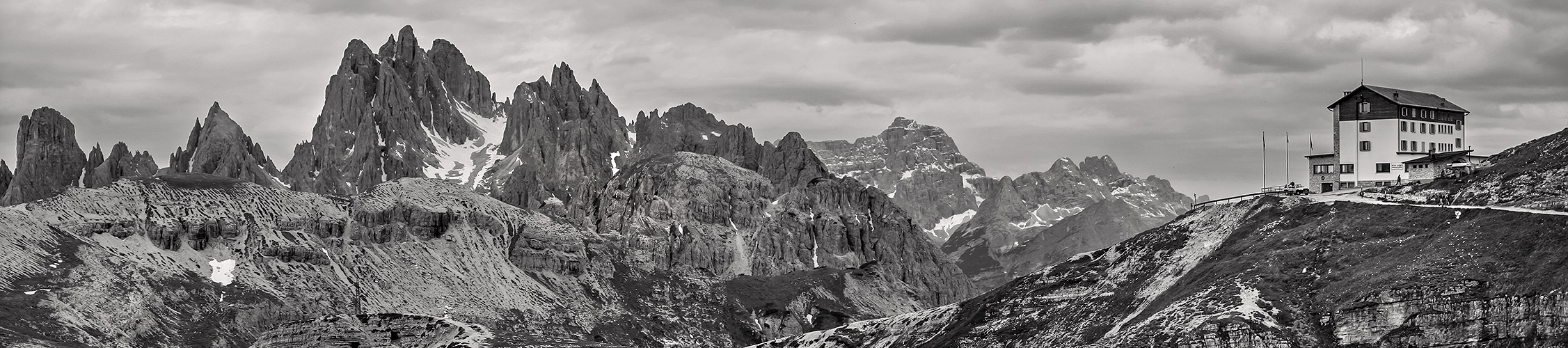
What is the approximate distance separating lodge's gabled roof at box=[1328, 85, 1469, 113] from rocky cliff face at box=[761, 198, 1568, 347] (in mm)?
26818

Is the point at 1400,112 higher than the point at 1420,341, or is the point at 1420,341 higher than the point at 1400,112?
the point at 1400,112

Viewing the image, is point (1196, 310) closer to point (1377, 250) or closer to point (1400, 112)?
point (1377, 250)

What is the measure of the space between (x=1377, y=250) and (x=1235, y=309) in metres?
14.4

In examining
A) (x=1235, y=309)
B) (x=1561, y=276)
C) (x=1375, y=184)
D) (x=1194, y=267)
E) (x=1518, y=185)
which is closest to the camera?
(x=1561, y=276)

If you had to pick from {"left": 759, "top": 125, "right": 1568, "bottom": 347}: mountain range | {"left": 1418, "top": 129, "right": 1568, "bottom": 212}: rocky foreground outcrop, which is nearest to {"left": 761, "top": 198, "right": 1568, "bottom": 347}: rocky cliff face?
{"left": 759, "top": 125, "right": 1568, "bottom": 347}: mountain range

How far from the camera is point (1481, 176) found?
15525 centimetres

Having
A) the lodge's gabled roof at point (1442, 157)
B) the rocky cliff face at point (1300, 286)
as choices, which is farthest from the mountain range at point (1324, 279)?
the lodge's gabled roof at point (1442, 157)

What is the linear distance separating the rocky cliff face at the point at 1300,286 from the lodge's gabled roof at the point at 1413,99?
2682 centimetres

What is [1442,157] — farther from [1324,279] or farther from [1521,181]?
[1324,279]

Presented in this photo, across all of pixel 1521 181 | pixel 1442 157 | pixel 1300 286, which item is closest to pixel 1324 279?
pixel 1300 286

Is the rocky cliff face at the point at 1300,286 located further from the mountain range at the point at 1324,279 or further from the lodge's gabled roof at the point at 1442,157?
the lodge's gabled roof at the point at 1442,157

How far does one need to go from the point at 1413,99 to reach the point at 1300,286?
5914 centimetres

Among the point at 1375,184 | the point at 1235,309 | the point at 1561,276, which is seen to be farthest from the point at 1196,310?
the point at 1375,184

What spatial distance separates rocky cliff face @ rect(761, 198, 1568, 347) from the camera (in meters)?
121
